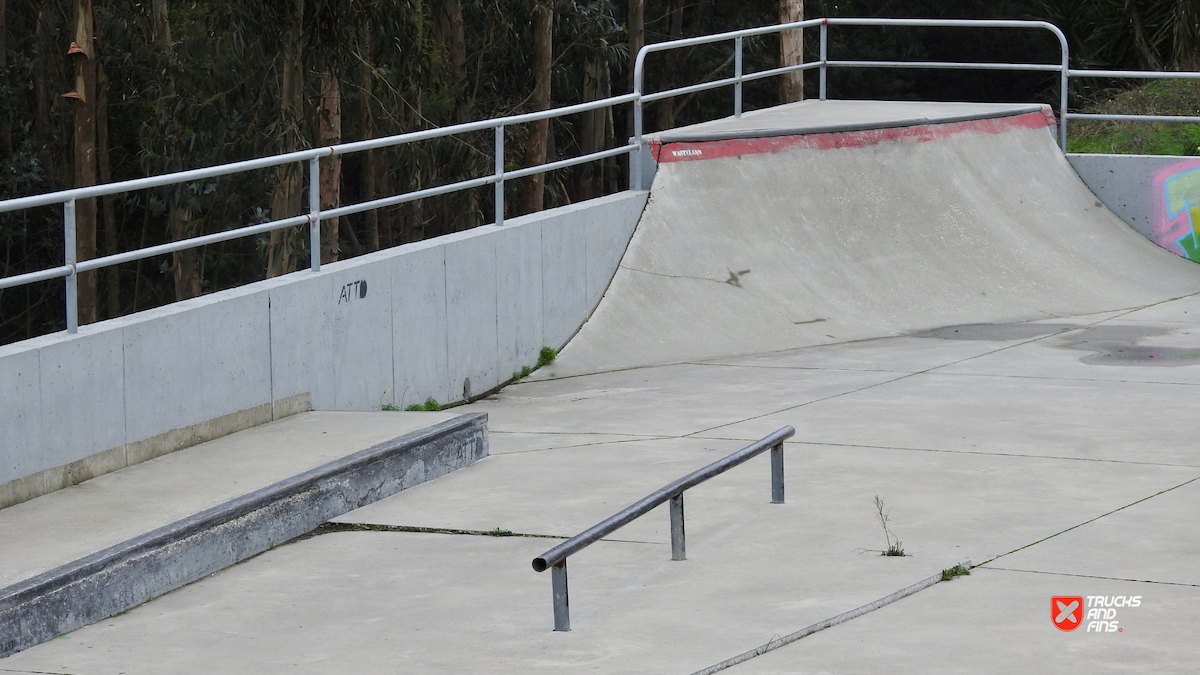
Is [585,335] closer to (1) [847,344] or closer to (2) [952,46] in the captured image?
(1) [847,344]

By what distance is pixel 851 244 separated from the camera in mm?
14875

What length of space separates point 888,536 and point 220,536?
9.34ft

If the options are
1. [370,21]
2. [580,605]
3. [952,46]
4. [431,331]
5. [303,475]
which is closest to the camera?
[580,605]

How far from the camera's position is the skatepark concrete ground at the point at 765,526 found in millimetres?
5996

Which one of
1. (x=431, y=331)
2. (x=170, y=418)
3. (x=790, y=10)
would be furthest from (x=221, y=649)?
(x=790, y=10)

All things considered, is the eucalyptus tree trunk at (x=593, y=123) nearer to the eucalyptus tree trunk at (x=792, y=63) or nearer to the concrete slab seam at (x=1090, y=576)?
the eucalyptus tree trunk at (x=792, y=63)

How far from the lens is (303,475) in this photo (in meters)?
7.84

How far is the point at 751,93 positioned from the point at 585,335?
3136cm

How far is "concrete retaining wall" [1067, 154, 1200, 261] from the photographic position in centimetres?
1681

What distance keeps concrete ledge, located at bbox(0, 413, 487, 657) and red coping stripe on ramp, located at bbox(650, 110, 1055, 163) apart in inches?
228

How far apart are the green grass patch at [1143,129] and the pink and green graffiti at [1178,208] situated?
4.99 ft

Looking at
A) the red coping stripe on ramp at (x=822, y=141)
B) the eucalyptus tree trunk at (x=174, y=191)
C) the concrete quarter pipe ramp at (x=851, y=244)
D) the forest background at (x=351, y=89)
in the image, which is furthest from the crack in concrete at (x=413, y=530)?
the eucalyptus tree trunk at (x=174, y=191)

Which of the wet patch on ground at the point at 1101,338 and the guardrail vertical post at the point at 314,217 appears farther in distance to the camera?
the wet patch on ground at the point at 1101,338

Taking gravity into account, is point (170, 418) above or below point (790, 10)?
below
